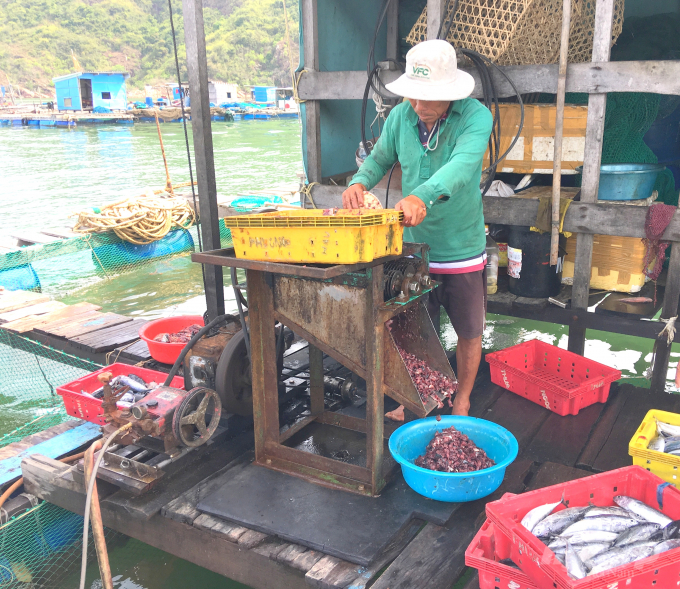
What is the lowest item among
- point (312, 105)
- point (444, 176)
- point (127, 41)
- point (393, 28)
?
point (444, 176)

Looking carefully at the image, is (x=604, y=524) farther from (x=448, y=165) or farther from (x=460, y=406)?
(x=448, y=165)

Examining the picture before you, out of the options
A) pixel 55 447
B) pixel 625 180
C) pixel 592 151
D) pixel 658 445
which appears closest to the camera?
pixel 658 445

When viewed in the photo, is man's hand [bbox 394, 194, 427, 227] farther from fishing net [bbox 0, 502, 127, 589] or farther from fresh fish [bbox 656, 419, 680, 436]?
fishing net [bbox 0, 502, 127, 589]

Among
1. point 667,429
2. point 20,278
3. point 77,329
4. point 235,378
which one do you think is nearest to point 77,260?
point 20,278

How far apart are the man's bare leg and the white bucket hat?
139cm

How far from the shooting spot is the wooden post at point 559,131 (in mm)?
3748

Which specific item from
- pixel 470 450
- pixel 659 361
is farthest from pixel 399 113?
pixel 659 361

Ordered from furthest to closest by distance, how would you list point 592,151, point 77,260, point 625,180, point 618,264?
point 77,260
point 618,264
point 625,180
point 592,151

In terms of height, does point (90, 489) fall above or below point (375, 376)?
below

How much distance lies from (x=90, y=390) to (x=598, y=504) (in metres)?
3.33

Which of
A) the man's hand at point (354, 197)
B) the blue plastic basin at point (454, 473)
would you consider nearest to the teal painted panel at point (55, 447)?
the blue plastic basin at point (454, 473)

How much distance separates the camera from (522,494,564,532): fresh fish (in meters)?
2.26

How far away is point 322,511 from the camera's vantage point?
281cm

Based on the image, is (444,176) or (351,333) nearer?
(444,176)
